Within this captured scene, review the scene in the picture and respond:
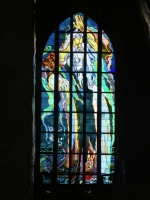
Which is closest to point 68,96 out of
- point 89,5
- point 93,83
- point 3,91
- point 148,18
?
point 93,83

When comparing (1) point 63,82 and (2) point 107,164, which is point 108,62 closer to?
(1) point 63,82

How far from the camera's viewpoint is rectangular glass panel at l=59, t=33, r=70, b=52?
2052cm

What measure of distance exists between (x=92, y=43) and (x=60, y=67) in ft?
3.02

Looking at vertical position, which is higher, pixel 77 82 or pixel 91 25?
pixel 91 25

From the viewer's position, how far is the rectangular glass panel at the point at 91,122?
20016mm

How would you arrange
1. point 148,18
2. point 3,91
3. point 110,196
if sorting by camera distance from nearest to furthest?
1. point 148,18
2. point 3,91
3. point 110,196

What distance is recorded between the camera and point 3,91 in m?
11.8

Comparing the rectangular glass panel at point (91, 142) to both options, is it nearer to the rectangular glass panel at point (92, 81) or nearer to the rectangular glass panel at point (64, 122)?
the rectangular glass panel at point (64, 122)

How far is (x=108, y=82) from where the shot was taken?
20312mm

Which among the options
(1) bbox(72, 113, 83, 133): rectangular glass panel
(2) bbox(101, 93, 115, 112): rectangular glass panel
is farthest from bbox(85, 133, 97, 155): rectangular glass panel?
(2) bbox(101, 93, 115, 112): rectangular glass panel

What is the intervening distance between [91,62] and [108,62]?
1.24ft

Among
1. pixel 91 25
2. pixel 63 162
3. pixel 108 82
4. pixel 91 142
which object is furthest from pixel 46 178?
pixel 91 25

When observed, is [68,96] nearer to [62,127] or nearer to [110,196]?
[62,127]

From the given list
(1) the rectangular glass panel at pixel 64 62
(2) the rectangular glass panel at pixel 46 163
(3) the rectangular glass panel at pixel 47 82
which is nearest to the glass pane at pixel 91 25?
(1) the rectangular glass panel at pixel 64 62
